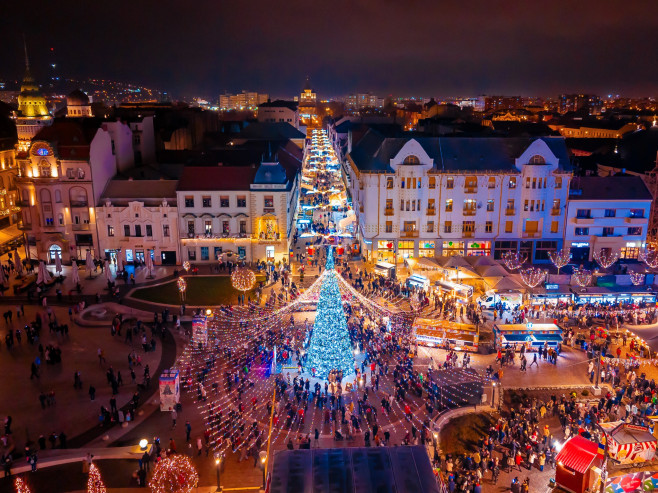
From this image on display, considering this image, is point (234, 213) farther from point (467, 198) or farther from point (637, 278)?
point (637, 278)

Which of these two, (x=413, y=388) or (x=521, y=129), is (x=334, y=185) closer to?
(x=521, y=129)

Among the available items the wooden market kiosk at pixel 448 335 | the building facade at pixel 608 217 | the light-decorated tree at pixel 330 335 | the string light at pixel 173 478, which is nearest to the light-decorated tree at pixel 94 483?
the string light at pixel 173 478

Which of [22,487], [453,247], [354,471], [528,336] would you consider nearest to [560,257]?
[453,247]

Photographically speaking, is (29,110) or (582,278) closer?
(582,278)

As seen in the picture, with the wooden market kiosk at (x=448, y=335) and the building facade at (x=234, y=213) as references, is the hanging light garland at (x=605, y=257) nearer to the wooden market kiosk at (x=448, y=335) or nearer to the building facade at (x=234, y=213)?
the wooden market kiosk at (x=448, y=335)

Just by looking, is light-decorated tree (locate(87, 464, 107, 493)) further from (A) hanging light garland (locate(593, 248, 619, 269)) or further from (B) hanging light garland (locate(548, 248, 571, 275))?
(A) hanging light garland (locate(593, 248, 619, 269))

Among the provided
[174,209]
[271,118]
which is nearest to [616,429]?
[174,209]
